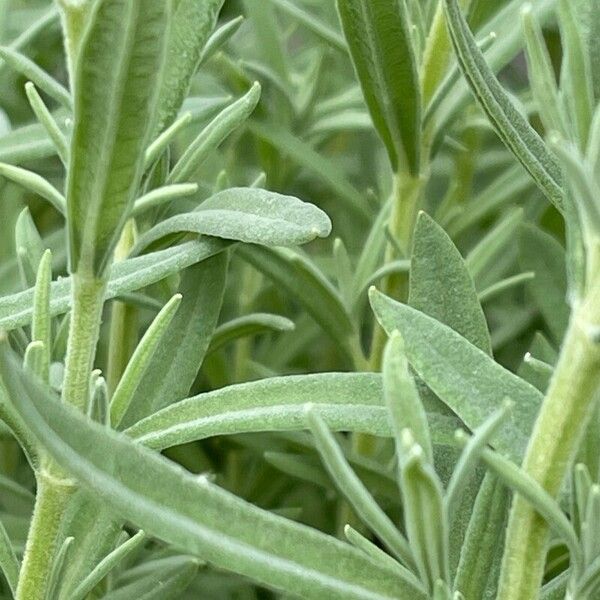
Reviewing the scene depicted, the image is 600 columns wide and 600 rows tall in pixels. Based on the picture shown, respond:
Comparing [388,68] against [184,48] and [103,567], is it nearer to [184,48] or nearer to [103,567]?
[184,48]

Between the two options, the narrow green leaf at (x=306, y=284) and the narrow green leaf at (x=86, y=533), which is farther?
the narrow green leaf at (x=306, y=284)

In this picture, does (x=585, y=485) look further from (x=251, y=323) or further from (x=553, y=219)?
(x=553, y=219)

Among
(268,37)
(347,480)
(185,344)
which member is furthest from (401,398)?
(268,37)

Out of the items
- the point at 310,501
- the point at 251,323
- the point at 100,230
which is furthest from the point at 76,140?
the point at 310,501

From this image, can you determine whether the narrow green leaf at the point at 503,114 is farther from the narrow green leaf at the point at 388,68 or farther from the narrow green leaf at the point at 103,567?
the narrow green leaf at the point at 103,567

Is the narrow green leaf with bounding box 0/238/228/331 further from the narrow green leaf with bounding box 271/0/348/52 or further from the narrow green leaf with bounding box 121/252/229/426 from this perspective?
the narrow green leaf with bounding box 271/0/348/52

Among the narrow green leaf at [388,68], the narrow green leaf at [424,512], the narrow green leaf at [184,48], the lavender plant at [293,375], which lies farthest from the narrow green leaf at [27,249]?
the narrow green leaf at [424,512]

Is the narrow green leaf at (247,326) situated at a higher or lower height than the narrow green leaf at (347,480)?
lower

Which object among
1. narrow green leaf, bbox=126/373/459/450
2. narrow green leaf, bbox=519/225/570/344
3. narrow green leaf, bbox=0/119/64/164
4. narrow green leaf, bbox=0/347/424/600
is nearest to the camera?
narrow green leaf, bbox=0/347/424/600

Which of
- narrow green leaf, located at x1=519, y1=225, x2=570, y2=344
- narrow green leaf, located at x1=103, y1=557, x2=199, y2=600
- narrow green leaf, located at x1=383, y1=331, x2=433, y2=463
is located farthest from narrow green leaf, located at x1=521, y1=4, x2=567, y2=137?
narrow green leaf, located at x1=519, y1=225, x2=570, y2=344
